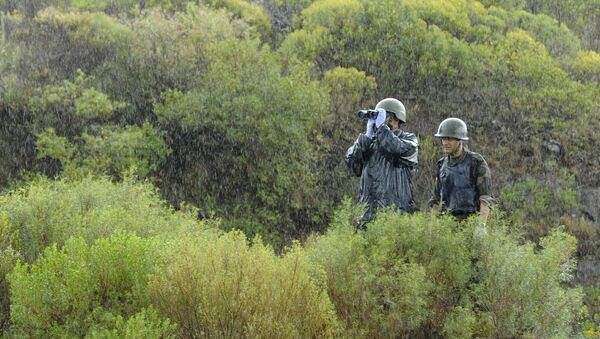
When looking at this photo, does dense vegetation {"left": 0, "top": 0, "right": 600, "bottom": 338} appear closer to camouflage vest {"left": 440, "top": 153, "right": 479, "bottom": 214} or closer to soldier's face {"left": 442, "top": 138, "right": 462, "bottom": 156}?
camouflage vest {"left": 440, "top": 153, "right": 479, "bottom": 214}

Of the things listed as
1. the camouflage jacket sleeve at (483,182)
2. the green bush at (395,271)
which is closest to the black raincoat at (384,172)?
the green bush at (395,271)

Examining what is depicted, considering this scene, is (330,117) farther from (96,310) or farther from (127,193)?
(96,310)

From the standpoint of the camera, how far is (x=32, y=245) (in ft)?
21.9

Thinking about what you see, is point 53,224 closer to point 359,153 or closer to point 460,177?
point 359,153

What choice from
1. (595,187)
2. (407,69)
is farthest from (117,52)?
(595,187)

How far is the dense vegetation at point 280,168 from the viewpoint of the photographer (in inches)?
209

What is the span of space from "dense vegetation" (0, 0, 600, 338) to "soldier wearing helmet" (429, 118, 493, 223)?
344 mm

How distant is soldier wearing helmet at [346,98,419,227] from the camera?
679cm

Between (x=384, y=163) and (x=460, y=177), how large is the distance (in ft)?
2.41

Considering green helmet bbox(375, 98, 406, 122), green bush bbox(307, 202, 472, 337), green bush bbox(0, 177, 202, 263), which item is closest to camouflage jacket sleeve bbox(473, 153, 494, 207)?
green bush bbox(307, 202, 472, 337)

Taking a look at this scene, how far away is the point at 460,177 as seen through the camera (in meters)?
6.70

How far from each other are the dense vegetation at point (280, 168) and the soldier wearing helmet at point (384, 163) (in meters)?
0.38

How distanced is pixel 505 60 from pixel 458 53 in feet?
5.96

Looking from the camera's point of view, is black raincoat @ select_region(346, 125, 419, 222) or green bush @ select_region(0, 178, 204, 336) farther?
black raincoat @ select_region(346, 125, 419, 222)
